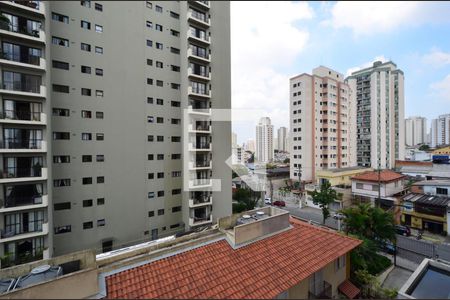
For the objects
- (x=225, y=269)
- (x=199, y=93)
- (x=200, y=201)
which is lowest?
(x=200, y=201)

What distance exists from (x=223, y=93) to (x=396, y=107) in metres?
41.5

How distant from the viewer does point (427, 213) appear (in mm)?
17891

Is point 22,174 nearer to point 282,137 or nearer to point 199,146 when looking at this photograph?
point 199,146

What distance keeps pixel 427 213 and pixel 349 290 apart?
1528 centimetres

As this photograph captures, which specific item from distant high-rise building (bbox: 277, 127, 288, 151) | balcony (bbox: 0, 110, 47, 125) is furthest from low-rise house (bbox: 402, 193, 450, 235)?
distant high-rise building (bbox: 277, 127, 288, 151)

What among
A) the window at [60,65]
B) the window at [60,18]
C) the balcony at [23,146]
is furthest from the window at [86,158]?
the window at [60,18]

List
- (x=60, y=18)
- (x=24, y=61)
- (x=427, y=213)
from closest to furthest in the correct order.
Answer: (x=24, y=61) < (x=60, y=18) < (x=427, y=213)

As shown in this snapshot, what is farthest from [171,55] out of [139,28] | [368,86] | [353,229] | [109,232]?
[368,86]

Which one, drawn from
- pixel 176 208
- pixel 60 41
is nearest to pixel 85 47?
pixel 60 41

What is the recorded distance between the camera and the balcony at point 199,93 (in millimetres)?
17781

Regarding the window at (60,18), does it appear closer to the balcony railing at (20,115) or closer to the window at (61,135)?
the balcony railing at (20,115)

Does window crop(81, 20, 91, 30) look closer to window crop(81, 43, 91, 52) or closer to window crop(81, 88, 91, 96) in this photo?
window crop(81, 43, 91, 52)

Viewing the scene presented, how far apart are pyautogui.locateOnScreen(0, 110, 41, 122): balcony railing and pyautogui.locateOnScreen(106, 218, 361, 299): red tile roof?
11.9 meters

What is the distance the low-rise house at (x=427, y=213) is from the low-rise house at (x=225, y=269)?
14495 mm
